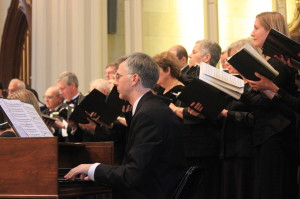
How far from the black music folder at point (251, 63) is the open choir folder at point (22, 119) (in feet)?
4.37

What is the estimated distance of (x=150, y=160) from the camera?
10.5ft

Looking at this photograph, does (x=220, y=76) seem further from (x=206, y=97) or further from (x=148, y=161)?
(x=148, y=161)

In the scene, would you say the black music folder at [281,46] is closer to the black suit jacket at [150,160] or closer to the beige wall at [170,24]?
the black suit jacket at [150,160]

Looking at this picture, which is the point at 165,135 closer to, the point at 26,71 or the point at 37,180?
the point at 37,180

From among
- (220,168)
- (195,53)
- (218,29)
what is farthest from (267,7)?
(220,168)

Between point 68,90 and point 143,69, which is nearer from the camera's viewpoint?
point 143,69

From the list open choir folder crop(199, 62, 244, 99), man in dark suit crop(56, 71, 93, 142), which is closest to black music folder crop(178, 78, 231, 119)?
open choir folder crop(199, 62, 244, 99)

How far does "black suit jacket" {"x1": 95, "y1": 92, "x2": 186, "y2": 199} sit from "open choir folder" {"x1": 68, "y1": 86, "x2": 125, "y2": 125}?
141 centimetres

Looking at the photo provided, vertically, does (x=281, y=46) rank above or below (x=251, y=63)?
above

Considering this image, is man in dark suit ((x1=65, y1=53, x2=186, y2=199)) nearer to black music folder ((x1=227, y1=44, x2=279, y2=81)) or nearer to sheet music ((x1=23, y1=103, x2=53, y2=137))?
sheet music ((x1=23, y1=103, x2=53, y2=137))

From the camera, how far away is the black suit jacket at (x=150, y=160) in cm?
320

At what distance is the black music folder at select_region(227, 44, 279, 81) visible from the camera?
3.84m

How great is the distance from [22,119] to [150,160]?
101 cm

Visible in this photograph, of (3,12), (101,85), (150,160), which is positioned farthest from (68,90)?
(3,12)
